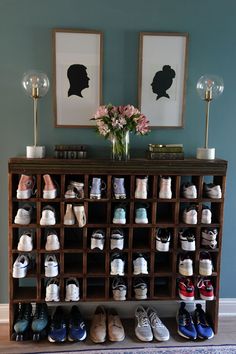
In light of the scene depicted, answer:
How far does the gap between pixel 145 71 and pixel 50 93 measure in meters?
0.65

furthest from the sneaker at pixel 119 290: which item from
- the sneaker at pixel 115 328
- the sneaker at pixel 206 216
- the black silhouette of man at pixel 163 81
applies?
the black silhouette of man at pixel 163 81

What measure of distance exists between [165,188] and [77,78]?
93 cm

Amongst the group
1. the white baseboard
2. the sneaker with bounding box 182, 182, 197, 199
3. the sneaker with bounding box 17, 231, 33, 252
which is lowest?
the white baseboard

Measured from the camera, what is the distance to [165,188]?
198 cm

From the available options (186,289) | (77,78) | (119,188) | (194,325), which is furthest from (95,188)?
(194,325)

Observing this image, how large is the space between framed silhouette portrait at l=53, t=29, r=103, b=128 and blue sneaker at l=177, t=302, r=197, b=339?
141cm

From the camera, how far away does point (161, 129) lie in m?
2.22

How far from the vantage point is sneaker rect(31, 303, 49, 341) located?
1978 mm

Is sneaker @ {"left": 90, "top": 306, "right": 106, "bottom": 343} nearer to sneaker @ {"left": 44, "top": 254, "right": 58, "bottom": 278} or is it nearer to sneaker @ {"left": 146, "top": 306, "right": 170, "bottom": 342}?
sneaker @ {"left": 146, "top": 306, "right": 170, "bottom": 342}

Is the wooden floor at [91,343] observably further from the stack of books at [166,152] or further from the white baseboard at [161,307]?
the stack of books at [166,152]

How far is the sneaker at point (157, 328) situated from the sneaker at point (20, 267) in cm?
88

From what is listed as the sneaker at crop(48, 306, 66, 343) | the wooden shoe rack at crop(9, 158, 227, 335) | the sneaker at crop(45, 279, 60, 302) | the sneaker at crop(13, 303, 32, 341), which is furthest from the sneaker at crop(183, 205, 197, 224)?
the sneaker at crop(13, 303, 32, 341)

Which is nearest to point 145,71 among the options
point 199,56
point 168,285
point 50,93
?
point 199,56

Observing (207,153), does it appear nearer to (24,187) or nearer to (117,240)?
(117,240)
